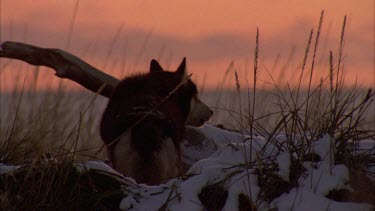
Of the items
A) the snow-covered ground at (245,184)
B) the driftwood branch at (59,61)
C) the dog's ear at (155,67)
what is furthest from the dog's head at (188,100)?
the snow-covered ground at (245,184)

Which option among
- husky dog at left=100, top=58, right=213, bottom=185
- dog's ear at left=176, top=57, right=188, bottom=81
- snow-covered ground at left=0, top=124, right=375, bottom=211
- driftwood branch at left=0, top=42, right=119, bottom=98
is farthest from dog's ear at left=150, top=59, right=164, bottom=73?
snow-covered ground at left=0, top=124, right=375, bottom=211

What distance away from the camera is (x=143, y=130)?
217 inches

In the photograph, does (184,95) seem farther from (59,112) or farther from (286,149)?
(286,149)

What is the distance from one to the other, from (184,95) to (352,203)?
3.93 meters

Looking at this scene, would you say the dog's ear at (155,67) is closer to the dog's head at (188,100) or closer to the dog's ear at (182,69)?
the dog's head at (188,100)

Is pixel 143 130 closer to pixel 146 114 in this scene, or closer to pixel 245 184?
pixel 146 114

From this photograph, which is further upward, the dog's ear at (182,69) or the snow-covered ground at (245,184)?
the dog's ear at (182,69)

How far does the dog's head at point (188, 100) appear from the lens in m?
7.50

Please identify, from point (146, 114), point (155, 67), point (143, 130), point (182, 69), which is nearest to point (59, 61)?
point (155, 67)

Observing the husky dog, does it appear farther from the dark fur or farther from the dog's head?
the dog's head

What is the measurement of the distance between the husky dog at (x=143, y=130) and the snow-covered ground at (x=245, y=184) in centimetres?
90

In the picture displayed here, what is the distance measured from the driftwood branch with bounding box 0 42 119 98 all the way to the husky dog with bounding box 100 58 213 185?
793mm

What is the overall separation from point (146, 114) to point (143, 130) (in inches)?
21.4

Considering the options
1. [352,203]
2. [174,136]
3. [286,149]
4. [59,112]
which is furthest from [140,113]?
[352,203]
